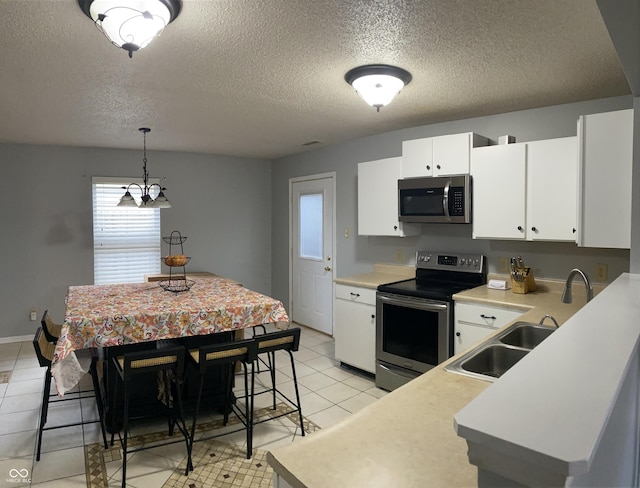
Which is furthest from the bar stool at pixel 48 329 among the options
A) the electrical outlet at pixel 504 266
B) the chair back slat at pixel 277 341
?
the electrical outlet at pixel 504 266

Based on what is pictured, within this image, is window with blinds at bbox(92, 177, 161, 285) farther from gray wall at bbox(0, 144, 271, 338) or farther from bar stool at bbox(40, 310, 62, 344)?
bar stool at bbox(40, 310, 62, 344)

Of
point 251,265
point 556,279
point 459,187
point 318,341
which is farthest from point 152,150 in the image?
point 556,279

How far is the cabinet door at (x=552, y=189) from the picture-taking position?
9.36 ft

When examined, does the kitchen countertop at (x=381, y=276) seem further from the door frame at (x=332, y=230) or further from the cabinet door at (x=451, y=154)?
the cabinet door at (x=451, y=154)

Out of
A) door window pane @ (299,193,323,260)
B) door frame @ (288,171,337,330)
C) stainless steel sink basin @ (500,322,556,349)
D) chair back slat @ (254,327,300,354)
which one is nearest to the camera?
stainless steel sink basin @ (500,322,556,349)

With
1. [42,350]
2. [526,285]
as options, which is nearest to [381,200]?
[526,285]

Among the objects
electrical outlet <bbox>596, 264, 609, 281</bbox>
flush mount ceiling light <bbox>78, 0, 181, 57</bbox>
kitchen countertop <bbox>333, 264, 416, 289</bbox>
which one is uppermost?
flush mount ceiling light <bbox>78, 0, 181, 57</bbox>

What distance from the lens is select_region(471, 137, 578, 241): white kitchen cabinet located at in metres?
2.88

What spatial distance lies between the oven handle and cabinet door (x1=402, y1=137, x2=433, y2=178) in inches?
41.9

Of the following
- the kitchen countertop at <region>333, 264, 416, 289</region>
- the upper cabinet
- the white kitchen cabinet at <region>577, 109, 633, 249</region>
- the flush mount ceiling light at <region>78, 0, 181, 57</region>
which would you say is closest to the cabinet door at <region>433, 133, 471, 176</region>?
the upper cabinet

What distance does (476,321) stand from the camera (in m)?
2.97

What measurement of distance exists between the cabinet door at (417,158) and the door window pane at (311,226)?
1.69 metres

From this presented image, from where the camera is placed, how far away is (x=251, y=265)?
20.1 feet

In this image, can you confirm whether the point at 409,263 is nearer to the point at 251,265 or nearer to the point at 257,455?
the point at 257,455
